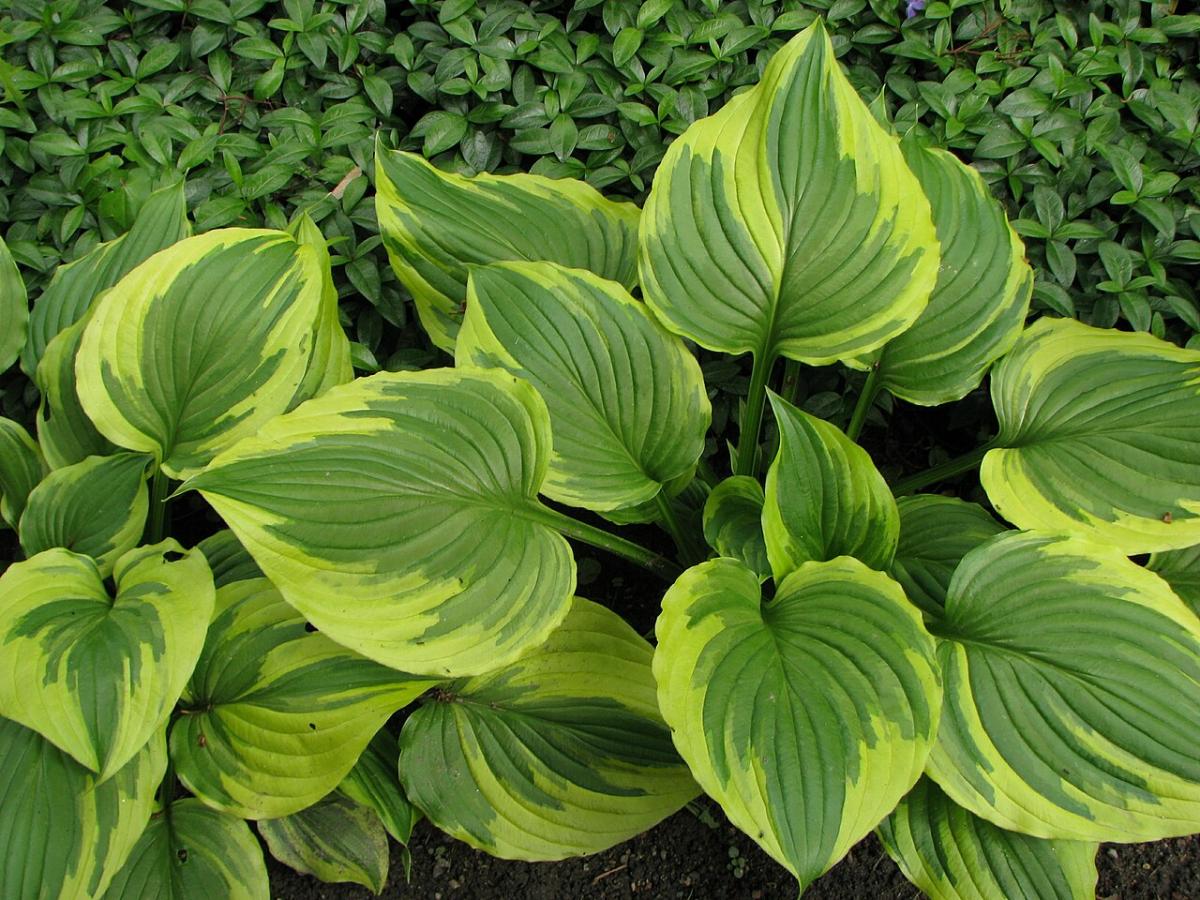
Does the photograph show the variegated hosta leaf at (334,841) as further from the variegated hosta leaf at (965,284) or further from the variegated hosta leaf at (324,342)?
the variegated hosta leaf at (965,284)

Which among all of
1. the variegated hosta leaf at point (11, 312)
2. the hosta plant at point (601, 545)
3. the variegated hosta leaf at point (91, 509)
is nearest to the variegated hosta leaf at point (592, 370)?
the hosta plant at point (601, 545)

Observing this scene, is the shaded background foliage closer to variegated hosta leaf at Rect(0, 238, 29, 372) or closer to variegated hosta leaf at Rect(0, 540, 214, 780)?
variegated hosta leaf at Rect(0, 238, 29, 372)

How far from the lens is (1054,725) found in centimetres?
136

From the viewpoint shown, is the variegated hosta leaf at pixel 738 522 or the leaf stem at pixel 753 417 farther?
the leaf stem at pixel 753 417

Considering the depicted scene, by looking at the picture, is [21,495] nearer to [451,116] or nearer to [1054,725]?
[451,116]

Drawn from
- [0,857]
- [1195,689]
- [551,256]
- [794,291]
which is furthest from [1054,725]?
[0,857]

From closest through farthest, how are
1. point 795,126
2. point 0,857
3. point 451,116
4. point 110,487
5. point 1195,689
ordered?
1. point 1195,689
2. point 0,857
3. point 795,126
4. point 110,487
5. point 451,116

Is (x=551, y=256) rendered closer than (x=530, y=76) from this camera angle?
Yes

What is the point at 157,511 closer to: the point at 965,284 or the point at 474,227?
the point at 474,227

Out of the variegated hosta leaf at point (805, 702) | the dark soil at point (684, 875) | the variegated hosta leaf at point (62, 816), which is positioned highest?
the variegated hosta leaf at point (805, 702)

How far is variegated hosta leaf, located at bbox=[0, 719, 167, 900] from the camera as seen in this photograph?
57.1 inches

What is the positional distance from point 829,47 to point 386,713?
124 centimetres

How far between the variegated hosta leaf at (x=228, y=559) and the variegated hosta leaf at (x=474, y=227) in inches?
20.0

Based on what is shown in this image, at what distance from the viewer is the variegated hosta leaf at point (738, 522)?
164 centimetres
